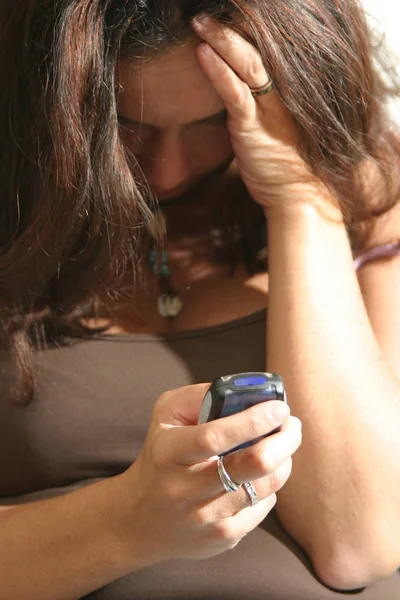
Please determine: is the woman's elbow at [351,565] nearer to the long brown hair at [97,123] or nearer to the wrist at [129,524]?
the wrist at [129,524]

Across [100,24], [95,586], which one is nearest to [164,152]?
[100,24]

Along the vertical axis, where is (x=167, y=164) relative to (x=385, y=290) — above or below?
above

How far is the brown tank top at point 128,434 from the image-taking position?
86 centimetres

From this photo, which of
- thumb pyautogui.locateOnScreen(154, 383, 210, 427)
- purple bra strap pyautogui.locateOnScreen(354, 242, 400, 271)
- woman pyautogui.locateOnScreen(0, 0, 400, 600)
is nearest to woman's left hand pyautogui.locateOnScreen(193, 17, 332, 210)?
woman pyautogui.locateOnScreen(0, 0, 400, 600)

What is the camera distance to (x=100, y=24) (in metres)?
0.79

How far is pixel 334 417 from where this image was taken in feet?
2.91

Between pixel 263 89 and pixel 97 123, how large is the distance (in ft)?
0.67

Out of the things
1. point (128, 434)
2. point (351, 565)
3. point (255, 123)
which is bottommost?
point (351, 565)

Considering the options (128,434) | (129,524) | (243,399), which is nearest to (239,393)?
(243,399)

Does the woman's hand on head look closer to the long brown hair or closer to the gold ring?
the long brown hair

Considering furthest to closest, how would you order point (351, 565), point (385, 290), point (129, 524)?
point (385, 290), point (351, 565), point (129, 524)

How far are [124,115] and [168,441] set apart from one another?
42 cm

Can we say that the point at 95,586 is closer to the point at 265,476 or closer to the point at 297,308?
the point at 265,476

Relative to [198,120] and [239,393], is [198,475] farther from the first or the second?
[198,120]
